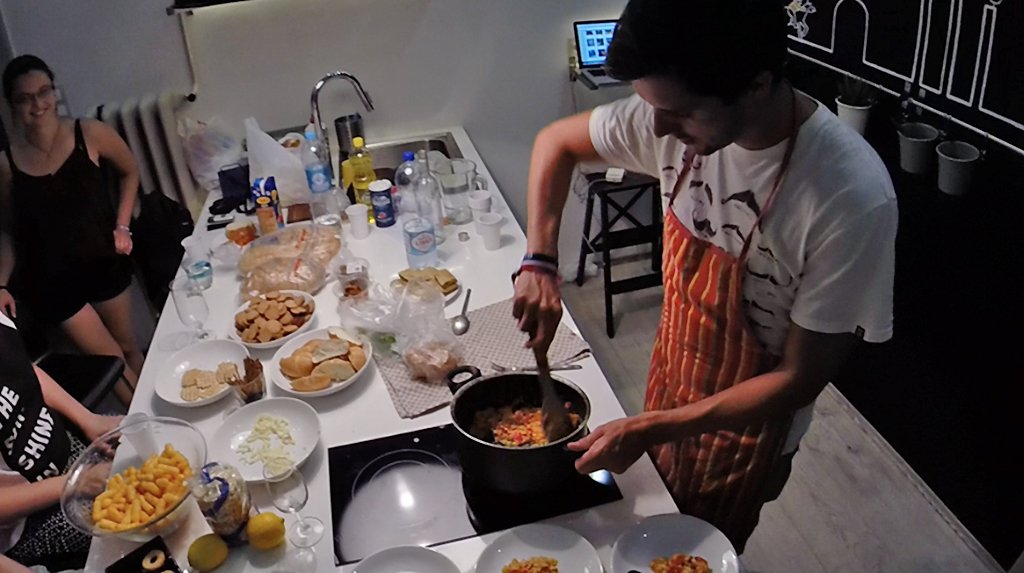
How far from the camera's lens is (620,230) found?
3.24 m

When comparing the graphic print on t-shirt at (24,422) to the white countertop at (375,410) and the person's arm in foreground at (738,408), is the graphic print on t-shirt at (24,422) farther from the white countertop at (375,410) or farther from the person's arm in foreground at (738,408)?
the person's arm in foreground at (738,408)

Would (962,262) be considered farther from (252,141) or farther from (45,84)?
(45,84)

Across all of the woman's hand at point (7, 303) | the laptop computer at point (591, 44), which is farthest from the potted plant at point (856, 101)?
the woman's hand at point (7, 303)

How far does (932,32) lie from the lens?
6.97 feet

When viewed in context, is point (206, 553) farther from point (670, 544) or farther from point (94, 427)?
point (94, 427)

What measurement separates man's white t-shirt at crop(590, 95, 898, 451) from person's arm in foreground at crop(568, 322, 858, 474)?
0.12 ft

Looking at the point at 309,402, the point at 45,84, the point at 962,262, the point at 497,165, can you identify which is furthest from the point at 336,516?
the point at 497,165

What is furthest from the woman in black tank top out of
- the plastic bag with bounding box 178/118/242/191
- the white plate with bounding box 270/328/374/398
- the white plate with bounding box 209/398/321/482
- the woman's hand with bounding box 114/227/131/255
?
the white plate with bounding box 209/398/321/482

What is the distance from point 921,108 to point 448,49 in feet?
5.34

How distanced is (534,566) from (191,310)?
119 cm

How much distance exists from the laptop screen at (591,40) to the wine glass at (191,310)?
1701mm

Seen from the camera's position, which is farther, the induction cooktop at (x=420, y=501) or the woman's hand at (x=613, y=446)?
the induction cooktop at (x=420, y=501)

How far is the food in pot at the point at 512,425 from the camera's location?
4.25ft

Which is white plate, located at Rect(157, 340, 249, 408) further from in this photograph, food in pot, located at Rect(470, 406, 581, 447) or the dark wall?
the dark wall
